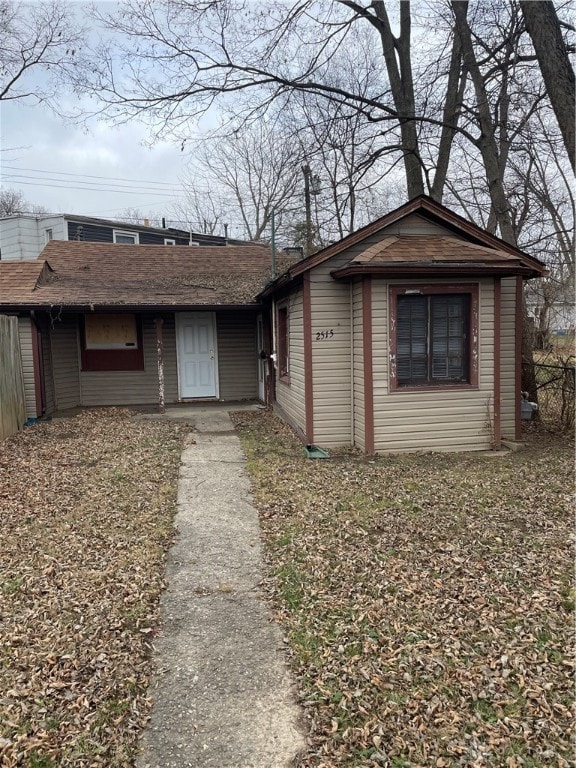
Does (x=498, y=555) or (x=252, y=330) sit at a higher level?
(x=252, y=330)

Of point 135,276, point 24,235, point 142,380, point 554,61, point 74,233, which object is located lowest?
point 142,380

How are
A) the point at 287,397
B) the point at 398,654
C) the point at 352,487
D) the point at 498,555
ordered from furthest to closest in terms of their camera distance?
the point at 287,397
the point at 352,487
the point at 498,555
the point at 398,654

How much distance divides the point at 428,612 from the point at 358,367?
463cm

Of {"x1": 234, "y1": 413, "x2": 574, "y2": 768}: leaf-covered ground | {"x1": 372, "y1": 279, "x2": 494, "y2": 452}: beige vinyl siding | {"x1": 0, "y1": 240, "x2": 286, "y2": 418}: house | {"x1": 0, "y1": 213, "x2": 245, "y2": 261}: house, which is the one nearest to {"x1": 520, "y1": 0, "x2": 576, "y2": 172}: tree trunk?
{"x1": 372, "y1": 279, "x2": 494, "y2": 452}: beige vinyl siding

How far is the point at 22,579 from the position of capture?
3812mm

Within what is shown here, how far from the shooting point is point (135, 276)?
41.4 ft

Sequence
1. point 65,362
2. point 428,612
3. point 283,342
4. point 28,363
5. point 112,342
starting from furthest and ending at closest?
point 112,342, point 65,362, point 28,363, point 283,342, point 428,612

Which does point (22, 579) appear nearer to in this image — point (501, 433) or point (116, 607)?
point (116, 607)

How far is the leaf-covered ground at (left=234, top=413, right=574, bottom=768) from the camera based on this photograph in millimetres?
2330

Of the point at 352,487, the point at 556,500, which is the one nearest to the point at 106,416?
the point at 352,487

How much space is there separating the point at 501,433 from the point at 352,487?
3.28 m

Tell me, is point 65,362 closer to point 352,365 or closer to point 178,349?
→ point 178,349

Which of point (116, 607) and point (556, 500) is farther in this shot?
point (556, 500)

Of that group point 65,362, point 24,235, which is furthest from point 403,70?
point 24,235
